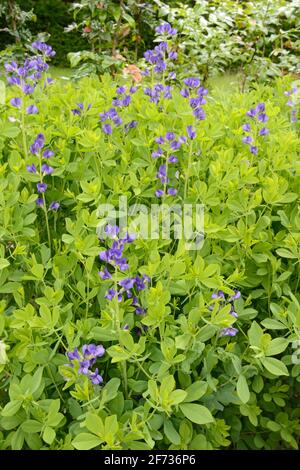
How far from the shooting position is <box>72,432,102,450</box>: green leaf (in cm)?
128

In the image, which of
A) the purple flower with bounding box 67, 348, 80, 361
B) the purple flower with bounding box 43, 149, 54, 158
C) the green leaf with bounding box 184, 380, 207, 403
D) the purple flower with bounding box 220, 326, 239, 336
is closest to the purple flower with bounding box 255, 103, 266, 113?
the purple flower with bounding box 43, 149, 54, 158

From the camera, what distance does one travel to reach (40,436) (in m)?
1.40

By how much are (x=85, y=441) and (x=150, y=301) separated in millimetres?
362

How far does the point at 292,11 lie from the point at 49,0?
21.8 feet

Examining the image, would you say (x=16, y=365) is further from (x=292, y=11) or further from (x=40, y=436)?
(x=292, y=11)

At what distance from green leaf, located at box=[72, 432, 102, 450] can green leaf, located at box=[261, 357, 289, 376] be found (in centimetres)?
46

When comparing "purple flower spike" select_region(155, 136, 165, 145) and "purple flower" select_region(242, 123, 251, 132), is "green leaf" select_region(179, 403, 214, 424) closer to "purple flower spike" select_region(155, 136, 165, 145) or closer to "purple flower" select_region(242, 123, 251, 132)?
"purple flower spike" select_region(155, 136, 165, 145)

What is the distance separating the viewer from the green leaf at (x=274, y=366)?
4.67 ft

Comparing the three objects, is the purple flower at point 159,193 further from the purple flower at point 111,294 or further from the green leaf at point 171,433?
the green leaf at point 171,433

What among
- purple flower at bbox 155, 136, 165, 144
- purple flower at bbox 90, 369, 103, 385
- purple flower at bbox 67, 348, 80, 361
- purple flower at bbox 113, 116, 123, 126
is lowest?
purple flower at bbox 90, 369, 103, 385

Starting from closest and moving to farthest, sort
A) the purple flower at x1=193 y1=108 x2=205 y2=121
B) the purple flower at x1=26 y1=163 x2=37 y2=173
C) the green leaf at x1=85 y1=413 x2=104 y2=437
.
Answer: the green leaf at x1=85 y1=413 x2=104 y2=437 < the purple flower at x1=26 y1=163 x2=37 y2=173 < the purple flower at x1=193 y1=108 x2=205 y2=121

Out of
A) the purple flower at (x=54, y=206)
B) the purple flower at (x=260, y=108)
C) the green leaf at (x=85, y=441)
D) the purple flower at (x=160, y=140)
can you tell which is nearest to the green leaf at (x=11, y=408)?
the green leaf at (x=85, y=441)

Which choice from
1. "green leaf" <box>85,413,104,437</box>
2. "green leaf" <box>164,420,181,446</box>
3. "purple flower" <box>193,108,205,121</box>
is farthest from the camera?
"purple flower" <box>193,108,205,121</box>

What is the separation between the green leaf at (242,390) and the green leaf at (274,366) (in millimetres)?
75
